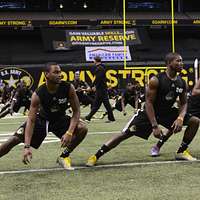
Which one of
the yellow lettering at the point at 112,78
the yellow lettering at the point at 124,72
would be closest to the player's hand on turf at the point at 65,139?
the yellow lettering at the point at 124,72

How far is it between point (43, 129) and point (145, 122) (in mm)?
1309

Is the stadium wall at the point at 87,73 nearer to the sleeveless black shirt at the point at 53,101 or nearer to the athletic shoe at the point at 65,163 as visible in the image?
the athletic shoe at the point at 65,163

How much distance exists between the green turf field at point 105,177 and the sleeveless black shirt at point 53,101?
68cm

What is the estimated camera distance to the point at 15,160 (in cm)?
742

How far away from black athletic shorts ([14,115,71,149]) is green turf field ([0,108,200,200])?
0.39 metres

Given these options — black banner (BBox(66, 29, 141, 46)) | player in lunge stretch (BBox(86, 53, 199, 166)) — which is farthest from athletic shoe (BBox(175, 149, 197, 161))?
black banner (BBox(66, 29, 141, 46))

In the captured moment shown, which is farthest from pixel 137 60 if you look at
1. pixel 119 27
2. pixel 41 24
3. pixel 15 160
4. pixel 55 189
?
pixel 55 189

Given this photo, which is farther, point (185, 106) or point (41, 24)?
point (41, 24)

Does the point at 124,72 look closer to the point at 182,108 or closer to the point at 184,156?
the point at 184,156

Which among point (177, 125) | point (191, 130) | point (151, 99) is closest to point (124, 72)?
point (191, 130)

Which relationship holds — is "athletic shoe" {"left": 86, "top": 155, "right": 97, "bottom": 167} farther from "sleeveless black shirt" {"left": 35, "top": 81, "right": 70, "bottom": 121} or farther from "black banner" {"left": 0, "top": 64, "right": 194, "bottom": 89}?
"black banner" {"left": 0, "top": 64, "right": 194, "bottom": 89}

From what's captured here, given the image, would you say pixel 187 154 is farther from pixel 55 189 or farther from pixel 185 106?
pixel 55 189

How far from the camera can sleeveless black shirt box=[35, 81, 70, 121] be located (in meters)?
6.27
